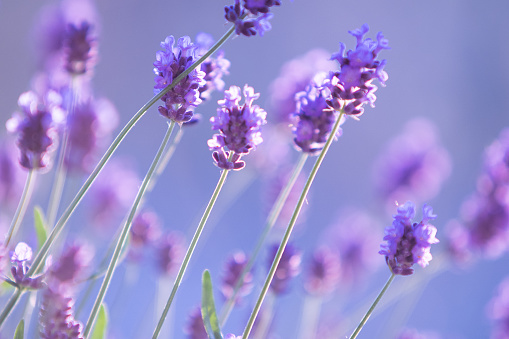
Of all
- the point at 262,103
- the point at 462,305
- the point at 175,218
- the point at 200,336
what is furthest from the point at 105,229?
the point at 462,305

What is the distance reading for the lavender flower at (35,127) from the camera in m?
1.01

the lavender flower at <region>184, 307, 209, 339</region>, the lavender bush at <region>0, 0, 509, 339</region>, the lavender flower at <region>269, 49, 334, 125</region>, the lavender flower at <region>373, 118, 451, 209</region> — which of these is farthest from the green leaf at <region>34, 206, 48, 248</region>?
the lavender flower at <region>373, 118, 451, 209</region>

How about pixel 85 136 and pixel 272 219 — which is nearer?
pixel 272 219

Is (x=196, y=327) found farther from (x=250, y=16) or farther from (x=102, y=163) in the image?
(x=250, y=16)

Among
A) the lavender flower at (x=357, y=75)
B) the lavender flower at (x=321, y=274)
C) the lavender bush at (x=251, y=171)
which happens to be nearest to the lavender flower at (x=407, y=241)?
the lavender bush at (x=251, y=171)

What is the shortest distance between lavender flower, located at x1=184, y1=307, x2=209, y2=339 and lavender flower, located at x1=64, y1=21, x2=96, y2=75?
651 millimetres

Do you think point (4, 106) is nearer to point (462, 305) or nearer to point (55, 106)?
point (55, 106)

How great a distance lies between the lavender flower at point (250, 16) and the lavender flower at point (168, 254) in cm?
86

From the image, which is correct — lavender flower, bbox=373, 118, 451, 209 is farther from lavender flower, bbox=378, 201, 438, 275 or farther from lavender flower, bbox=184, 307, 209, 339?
lavender flower, bbox=378, 201, 438, 275

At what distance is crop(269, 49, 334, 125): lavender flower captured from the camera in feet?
5.42

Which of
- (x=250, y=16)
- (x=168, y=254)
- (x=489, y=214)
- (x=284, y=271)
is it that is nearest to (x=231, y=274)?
(x=284, y=271)

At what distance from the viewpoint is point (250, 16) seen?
2.87 feet

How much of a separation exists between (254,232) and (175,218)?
598mm

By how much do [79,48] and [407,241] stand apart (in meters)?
0.88
